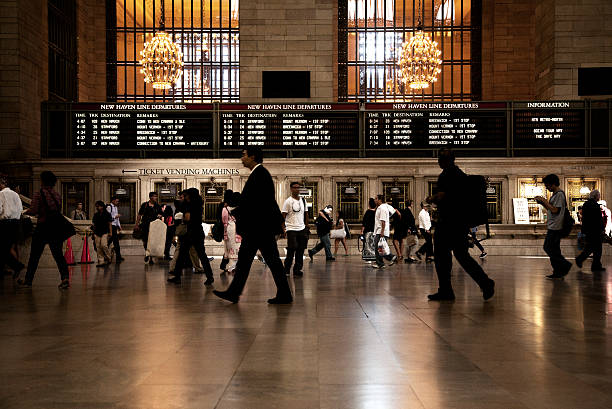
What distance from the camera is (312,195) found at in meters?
22.7

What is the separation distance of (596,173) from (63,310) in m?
19.2

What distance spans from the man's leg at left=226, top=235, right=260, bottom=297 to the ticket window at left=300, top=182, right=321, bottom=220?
14.9 metres

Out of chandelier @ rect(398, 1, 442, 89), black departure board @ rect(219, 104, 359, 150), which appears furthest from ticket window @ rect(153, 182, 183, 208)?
chandelier @ rect(398, 1, 442, 89)

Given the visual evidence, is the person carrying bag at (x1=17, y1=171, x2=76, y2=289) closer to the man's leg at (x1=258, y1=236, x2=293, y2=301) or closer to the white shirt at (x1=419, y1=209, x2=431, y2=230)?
the man's leg at (x1=258, y1=236, x2=293, y2=301)

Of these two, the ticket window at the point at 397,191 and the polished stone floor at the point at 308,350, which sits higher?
the ticket window at the point at 397,191

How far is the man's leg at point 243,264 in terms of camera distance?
7559 mm

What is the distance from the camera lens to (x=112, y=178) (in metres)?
22.9

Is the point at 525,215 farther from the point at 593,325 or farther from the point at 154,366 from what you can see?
the point at 154,366

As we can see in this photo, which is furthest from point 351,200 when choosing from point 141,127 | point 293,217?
point 293,217

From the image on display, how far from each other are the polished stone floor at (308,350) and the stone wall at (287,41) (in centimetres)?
1901

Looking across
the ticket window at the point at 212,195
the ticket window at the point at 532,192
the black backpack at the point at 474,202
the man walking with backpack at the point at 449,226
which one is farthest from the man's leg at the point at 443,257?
the ticket window at the point at 532,192

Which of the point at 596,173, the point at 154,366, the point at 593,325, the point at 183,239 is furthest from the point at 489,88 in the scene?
the point at 154,366

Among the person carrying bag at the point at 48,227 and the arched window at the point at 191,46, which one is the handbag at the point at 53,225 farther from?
the arched window at the point at 191,46

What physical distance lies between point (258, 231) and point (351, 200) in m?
15.2
